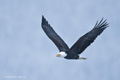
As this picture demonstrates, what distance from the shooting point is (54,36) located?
22875 mm

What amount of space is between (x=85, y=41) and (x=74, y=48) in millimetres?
853

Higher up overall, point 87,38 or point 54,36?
point 54,36

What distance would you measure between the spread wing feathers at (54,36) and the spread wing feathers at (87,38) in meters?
1.58

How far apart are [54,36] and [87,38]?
11.2 ft

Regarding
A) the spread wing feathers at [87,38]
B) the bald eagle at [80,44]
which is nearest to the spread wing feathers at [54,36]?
the bald eagle at [80,44]

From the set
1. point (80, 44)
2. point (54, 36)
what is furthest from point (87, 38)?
point (54, 36)

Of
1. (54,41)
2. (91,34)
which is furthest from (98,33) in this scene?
(54,41)

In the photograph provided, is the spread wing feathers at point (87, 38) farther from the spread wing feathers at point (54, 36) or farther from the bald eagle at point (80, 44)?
the spread wing feathers at point (54, 36)

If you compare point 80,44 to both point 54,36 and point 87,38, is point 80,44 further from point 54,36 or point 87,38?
point 54,36

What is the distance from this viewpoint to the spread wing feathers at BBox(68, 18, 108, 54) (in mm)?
20047

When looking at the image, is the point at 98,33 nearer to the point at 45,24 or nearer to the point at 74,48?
the point at 74,48

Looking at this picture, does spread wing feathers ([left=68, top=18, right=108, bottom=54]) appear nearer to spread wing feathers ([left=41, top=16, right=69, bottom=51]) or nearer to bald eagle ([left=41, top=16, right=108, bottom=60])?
bald eagle ([left=41, top=16, right=108, bottom=60])

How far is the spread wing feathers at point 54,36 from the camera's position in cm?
2231

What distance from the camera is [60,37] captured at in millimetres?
22891
